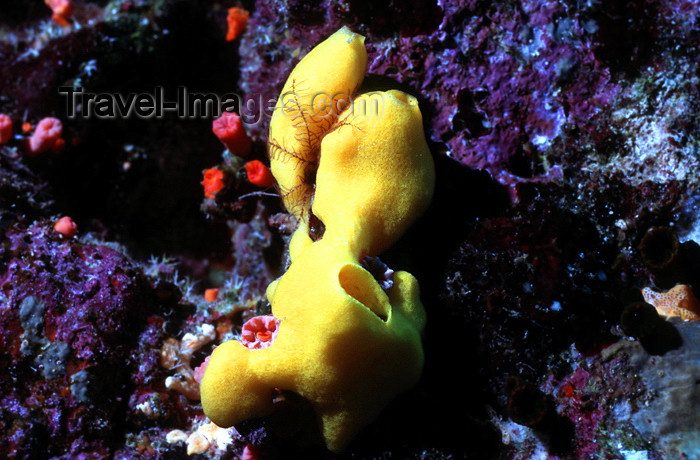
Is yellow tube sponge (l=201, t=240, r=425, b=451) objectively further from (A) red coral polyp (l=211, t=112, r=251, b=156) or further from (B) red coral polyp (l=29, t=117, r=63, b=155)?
(B) red coral polyp (l=29, t=117, r=63, b=155)

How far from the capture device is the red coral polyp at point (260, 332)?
255 cm

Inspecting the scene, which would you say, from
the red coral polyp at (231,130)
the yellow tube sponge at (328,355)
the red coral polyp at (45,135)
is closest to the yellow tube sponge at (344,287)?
the yellow tube sponge at (328,355)

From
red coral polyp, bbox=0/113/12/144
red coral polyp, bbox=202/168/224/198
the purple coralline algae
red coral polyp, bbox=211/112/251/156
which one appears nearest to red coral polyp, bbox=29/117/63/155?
red coral polyp, bbox=0/113/12/144

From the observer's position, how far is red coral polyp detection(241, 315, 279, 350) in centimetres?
255

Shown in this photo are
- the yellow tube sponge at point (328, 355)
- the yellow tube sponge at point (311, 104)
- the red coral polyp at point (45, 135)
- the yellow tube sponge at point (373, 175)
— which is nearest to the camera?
the yellow tube sponge at point (328, 355)

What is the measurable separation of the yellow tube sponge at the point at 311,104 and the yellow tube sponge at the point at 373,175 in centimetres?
23

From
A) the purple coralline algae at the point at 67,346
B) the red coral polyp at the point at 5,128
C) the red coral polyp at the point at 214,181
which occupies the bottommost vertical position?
the purple coralline algae at the point at 67,346

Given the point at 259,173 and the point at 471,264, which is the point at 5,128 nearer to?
the point at 259,173

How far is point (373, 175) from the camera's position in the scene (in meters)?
2.70

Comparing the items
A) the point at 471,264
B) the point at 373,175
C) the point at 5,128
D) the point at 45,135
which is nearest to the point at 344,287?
the point at 373,175

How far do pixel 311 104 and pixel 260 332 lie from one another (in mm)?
1487

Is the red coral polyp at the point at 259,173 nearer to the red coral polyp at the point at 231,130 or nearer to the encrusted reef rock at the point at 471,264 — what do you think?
the encrusted reef rock at the point at 471,264

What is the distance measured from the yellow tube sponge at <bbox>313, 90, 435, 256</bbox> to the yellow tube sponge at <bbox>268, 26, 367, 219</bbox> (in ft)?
0.74

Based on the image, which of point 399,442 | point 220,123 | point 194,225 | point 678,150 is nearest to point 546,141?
point 678,150
